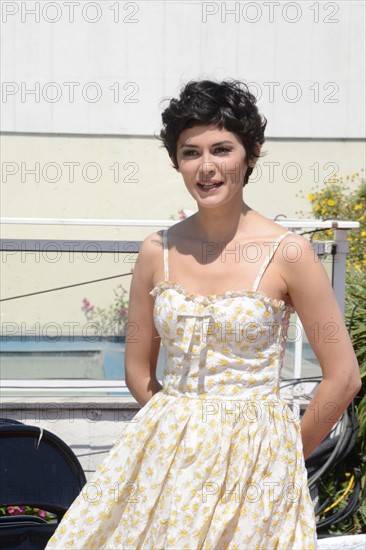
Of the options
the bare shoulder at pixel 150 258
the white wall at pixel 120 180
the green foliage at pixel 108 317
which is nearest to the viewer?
the bare shoulder at pixel 150 258

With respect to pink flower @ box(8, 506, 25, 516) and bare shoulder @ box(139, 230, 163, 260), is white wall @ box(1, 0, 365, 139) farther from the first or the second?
bare shoulder @ box(139, 230, 163, 260)

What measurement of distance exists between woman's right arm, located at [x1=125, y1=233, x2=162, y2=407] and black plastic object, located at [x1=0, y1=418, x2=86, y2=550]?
2.24 feet

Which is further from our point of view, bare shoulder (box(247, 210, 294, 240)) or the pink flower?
the pink flower

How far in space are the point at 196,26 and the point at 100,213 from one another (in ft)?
6.28

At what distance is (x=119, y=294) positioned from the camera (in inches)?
194

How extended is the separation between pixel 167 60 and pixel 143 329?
631 cm

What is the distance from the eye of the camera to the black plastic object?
314 centimetres

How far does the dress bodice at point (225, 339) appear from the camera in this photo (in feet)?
7.48

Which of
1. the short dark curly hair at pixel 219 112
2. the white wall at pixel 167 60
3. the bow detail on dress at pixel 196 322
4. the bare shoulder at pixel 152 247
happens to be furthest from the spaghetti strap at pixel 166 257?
the white wall at pixel 167 60

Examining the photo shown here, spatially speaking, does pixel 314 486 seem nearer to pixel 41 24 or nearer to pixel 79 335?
pixel 79 335

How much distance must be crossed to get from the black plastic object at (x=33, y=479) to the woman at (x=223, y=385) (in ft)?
2.67

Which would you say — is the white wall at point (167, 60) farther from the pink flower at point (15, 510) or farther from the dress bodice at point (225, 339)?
the dress bodice at point (225, 339)

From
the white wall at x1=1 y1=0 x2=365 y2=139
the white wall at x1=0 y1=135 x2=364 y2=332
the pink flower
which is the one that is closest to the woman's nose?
the pink flower

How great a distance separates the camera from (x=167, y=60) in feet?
27.9
